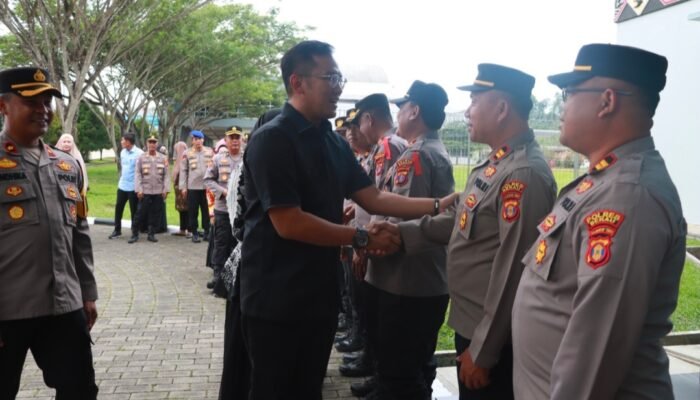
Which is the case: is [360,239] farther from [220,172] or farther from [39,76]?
[220,172]

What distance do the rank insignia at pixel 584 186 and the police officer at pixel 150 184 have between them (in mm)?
9483

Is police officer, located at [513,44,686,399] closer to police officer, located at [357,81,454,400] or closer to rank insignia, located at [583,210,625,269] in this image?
rank insignia, located at [583,210,625,269]

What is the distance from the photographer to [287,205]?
2270 mm

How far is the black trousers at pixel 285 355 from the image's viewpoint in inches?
93.7

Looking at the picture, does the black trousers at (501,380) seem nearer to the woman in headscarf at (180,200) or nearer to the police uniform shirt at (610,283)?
the police uniform shirt at (610,283)

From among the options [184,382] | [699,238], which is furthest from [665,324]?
[699,238]

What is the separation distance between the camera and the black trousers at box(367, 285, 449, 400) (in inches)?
124

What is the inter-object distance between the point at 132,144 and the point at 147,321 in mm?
6069

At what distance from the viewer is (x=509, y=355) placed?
7.61 ft

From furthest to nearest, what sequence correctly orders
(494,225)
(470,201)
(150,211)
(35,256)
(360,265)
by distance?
1. (150,211)
2. (360,265)
3. (35,256)
4. (470,201)
5. (494,225)

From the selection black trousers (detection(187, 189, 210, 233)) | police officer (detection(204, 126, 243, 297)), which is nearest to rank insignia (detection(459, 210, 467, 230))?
police officer (detection(204, 126, 243, 297))

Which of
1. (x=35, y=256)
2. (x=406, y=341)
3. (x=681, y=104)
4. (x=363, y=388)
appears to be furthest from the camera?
(x=681, y=104)

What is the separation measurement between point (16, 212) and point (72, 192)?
0.29 meters

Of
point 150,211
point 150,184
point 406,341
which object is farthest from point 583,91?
point 150,211
